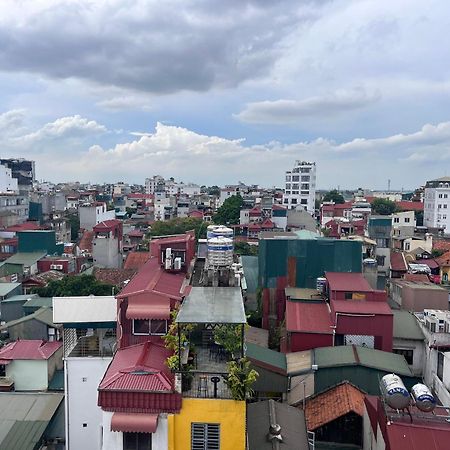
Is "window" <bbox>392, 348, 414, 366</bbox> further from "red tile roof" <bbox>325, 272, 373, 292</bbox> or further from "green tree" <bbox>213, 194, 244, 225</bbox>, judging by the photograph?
"green tree" <bbox>213, 194, 244, 225</bbox>

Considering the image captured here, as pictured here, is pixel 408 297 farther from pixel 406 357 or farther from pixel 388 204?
pixel 388 204

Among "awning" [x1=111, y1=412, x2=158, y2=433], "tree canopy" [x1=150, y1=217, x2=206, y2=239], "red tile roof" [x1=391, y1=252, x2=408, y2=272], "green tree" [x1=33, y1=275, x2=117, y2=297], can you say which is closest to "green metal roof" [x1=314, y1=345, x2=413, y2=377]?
"awning" [x1=111, y1=412, x2=158, y2=433]

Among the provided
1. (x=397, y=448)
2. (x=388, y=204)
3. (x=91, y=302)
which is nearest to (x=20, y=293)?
(x=91, y=302)

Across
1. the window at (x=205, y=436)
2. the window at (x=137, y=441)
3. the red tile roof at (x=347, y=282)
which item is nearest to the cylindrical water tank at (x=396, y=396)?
the window at (x=205, y=436)

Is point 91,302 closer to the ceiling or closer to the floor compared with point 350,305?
closer to the ceiling

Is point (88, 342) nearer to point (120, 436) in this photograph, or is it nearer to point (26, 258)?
point (120, 436)

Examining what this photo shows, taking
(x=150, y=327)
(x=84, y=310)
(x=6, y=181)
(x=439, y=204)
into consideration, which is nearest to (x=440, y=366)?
(x=150, y=327)
